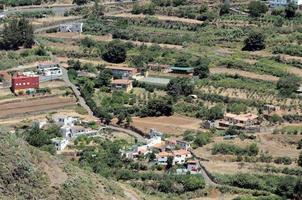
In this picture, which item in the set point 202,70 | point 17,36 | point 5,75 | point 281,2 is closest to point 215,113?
point 202,70

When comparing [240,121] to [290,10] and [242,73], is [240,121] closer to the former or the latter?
[242,73]

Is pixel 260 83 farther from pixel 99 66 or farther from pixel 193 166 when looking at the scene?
pixel 193 166

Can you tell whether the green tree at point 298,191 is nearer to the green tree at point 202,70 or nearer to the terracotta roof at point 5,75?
the green tree at point 202,70

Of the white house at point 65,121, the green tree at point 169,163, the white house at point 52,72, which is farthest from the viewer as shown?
the white house at point 52,72

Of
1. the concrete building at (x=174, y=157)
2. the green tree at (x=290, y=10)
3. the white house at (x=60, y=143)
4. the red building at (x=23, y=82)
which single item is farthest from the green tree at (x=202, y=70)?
the concrete building at (x=174, y=157)

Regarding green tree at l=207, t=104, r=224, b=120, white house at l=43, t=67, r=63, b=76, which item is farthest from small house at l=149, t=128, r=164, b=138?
white house at l=43, t=67, r=63, b=76
